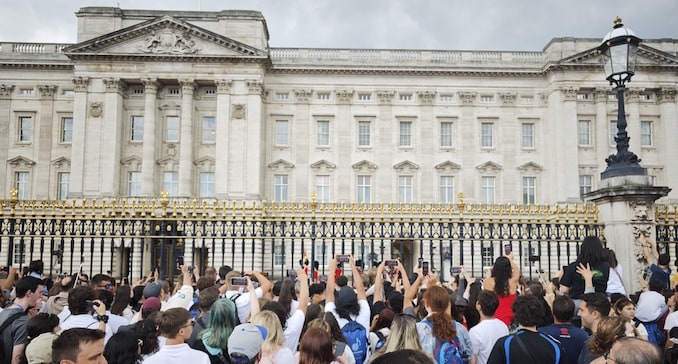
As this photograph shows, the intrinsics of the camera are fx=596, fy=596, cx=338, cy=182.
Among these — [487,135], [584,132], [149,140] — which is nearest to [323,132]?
[487,135]

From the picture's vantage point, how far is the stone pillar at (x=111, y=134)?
43.1 metres

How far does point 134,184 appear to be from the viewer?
44.7m

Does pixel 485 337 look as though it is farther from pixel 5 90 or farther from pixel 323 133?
pixel 5 90

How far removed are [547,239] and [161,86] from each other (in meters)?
37.8

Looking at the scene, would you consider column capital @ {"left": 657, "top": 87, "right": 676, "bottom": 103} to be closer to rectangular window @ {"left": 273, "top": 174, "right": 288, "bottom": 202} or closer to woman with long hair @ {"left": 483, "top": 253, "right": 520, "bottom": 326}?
rectangular window @ {"left": 273, "top": 174, "right": 288, "bottom": 202}

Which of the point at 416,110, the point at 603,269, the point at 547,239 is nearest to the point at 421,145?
the point at 416,110

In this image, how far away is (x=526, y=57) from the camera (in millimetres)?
47531

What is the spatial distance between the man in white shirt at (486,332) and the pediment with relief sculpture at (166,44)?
39422 mm

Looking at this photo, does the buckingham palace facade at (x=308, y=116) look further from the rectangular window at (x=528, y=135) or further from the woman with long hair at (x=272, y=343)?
the woman with long hair at (x=272, y=343)

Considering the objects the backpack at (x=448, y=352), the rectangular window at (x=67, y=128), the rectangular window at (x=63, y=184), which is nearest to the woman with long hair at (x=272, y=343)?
the backpack at (x=448, y=352)

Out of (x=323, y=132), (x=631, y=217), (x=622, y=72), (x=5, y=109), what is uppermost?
(x=5, y=109)

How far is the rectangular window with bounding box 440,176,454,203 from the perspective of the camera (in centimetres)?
4644

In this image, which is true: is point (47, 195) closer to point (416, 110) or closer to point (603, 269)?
point (416, 110)

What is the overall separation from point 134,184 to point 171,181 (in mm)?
2746
